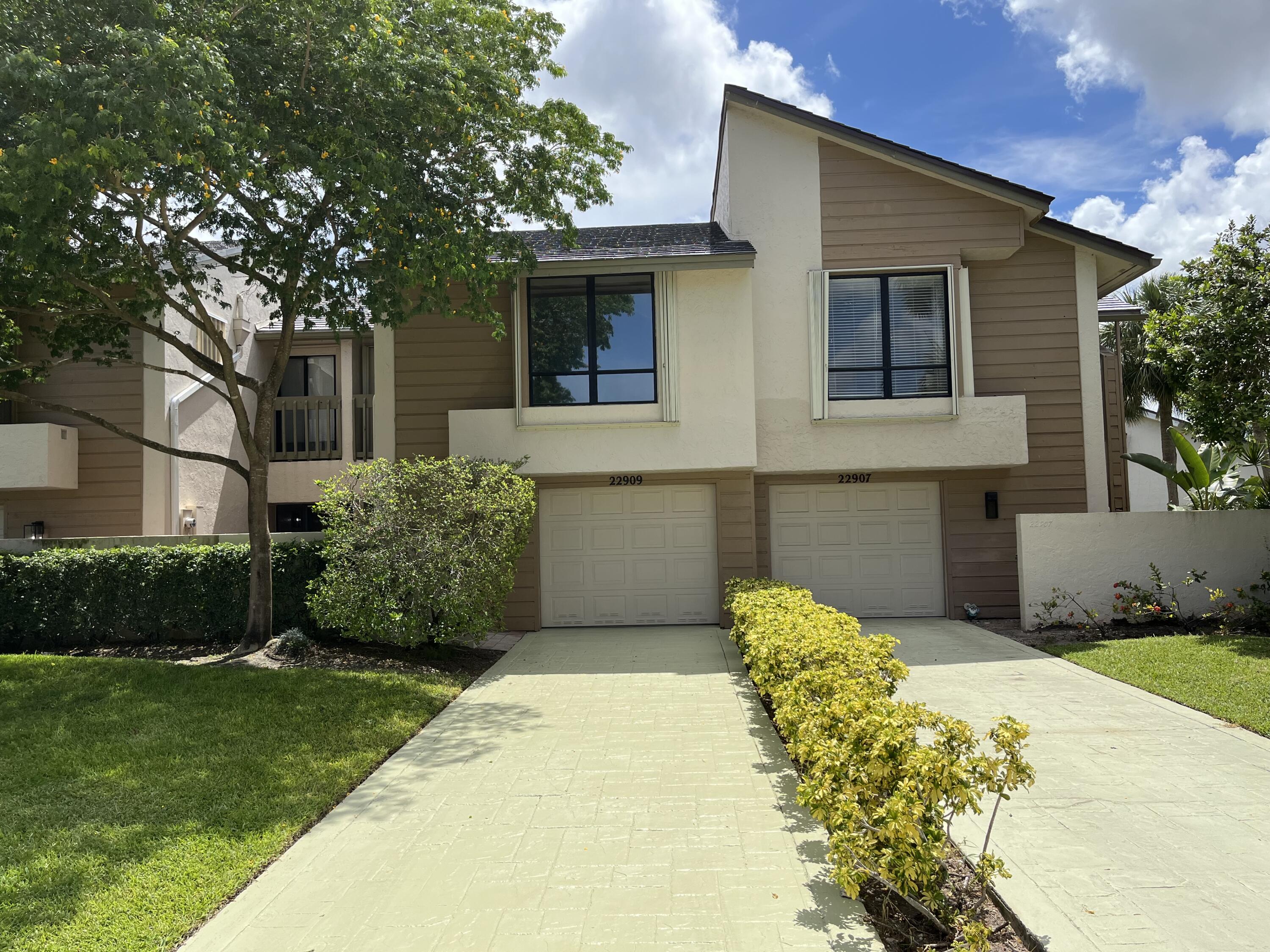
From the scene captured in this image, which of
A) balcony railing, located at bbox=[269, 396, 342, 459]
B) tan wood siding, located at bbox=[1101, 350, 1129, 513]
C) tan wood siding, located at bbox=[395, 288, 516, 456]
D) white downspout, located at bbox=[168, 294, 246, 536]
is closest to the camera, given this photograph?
tan wood siding, located at bbox=[395, 288, 516, 456]

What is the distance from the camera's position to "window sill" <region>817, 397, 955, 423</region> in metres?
12.9

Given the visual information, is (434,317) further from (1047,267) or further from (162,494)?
(1047,267)

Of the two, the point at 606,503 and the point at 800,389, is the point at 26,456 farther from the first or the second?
the point at 800,389

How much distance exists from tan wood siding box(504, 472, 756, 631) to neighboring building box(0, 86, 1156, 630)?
0.12ft

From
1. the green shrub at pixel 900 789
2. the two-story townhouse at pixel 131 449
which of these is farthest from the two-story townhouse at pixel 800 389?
the green shrub at pixel 900 789

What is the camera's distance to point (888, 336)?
1316 cm

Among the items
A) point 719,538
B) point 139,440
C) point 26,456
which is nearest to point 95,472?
point 26,456

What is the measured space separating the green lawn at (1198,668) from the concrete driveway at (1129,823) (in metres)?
0.24

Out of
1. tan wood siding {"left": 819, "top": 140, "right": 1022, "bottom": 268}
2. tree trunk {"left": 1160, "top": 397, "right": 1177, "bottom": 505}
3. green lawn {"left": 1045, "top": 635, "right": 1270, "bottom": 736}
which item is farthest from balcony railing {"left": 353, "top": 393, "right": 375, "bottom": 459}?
tree trunk {"left": 1160, "top": 397, "right": 1177, "bottom": 505}

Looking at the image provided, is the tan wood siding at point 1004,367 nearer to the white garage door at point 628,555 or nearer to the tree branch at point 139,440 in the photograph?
the white garage door at point 628,555

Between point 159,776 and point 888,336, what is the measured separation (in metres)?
11.1

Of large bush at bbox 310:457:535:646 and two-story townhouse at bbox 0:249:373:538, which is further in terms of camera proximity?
two-story townhouse at bbox 0:249:373:538

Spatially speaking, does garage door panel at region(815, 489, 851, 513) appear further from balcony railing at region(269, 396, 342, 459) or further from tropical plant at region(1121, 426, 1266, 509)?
balcony railing at region(269, 396, 342, 459)

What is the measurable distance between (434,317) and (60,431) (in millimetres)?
6723
